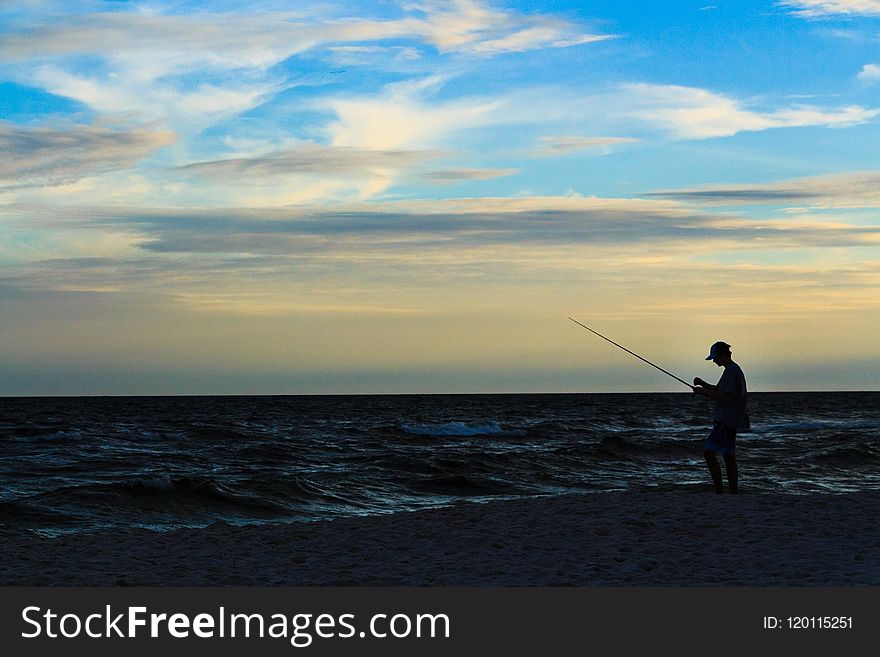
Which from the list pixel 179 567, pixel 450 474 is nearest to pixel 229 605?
pixel 179 567

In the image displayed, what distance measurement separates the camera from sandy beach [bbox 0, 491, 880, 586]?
27.2 ft

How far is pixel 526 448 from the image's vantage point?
121 ft

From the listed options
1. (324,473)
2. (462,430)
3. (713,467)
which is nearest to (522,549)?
(713,467)

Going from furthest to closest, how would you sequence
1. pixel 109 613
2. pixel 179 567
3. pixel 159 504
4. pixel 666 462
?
1. pixel 666 462
2. pixel 159 504
3. pixel 179 567
4. pixel 109 613

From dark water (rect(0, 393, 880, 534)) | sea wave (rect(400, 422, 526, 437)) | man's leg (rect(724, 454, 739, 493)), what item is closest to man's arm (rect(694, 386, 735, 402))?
man's leg (rect(724, 454, 739, 493))

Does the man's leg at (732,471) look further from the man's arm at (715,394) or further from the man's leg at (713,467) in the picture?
the man's arm at (715,394)

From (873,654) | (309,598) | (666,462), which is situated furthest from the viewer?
(666,462)

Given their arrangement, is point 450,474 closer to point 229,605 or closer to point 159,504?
point 159,504

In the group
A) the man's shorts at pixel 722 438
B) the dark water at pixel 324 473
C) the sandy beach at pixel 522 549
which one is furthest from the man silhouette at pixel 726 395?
the dark water at pixel 324 473

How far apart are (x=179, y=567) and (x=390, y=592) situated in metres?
2.51

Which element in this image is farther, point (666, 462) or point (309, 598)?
point (666, 462)

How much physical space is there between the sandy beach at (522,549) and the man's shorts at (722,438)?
2.10 feet

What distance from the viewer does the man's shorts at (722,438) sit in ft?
36.2

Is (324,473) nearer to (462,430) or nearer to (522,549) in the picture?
(522,549)
